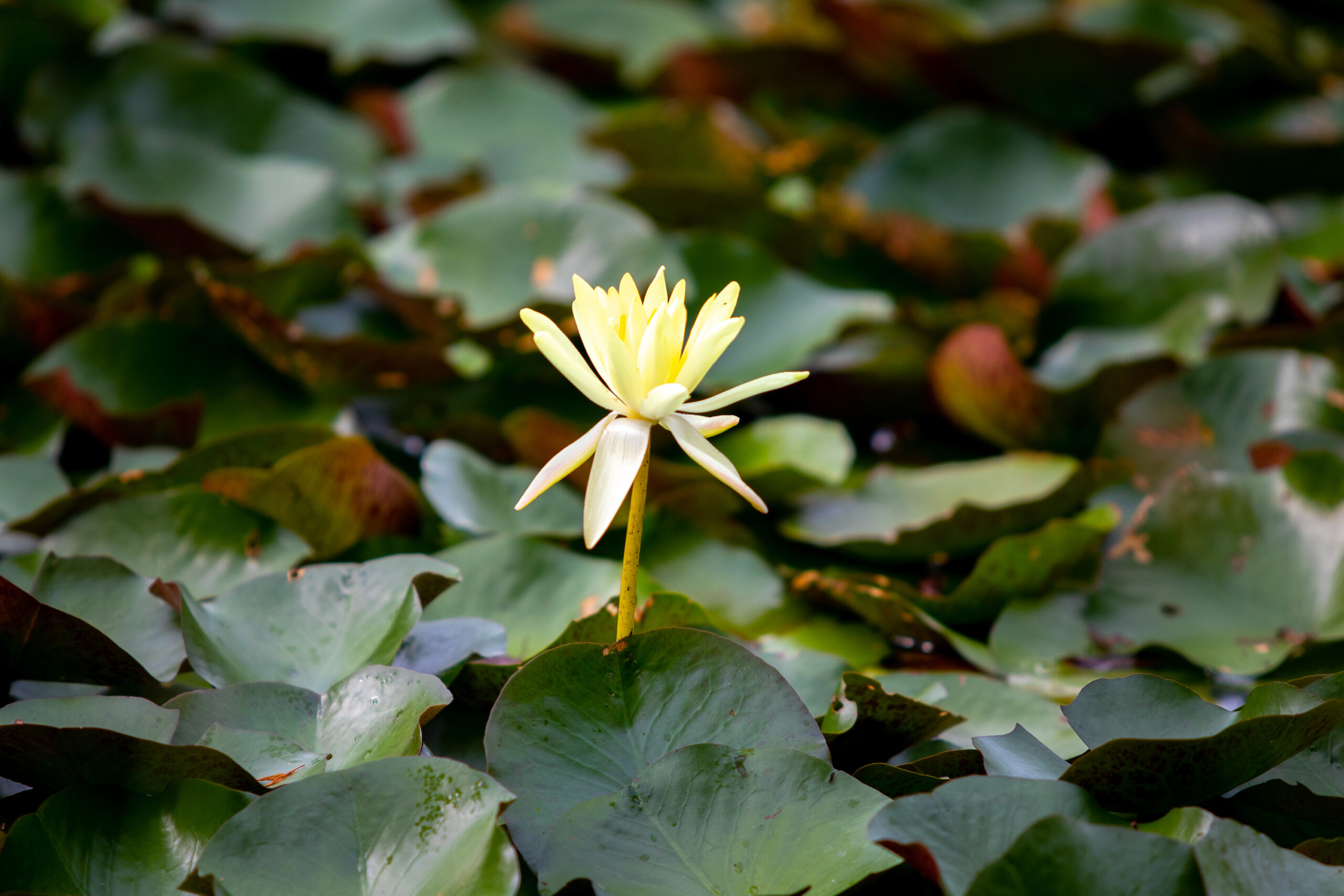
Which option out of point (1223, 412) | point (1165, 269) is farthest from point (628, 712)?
point (1165, 269)

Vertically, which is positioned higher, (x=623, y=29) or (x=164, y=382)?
(x=623, y=29)

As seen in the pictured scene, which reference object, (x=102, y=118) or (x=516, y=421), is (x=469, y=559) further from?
(x=102, y=118)

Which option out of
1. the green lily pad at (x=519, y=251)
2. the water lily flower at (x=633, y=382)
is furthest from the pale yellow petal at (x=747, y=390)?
the green lily pad at (x=519, y=251)

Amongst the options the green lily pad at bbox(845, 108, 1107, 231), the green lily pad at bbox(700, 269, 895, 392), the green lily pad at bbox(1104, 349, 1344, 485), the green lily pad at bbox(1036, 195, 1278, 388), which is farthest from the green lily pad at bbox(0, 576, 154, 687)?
the green lily pad at bbox(845, 108, 1107, 231)

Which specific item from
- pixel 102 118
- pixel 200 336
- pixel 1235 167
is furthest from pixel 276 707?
pixel 1235 167

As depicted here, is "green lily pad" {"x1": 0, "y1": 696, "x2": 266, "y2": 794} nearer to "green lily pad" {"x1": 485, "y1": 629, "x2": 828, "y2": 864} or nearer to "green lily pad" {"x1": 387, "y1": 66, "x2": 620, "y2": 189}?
"green lily pad" {"x1": 485, "y1": 629, "x2": 828, "y2": 864}

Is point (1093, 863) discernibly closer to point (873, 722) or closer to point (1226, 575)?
point (873, 722)
